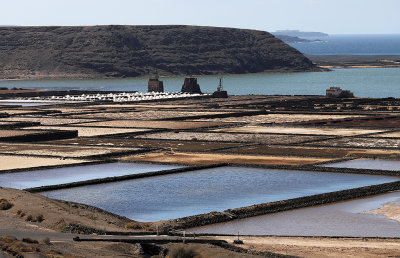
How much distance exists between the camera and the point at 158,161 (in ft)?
168

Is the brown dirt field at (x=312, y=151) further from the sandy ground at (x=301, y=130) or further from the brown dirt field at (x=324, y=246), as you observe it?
the brown dirt field at (x=324, y=246)

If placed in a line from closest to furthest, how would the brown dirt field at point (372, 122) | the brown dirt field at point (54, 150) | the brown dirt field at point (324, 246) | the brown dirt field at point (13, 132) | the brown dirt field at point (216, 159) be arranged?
the brown dirt field at point (324, 246) < the brown dirt field at point (216, 159) < the brown dirt field at point (54, 150) < the brown dirt field at point (13, 132) < the brown dirt field at point (372, 122)

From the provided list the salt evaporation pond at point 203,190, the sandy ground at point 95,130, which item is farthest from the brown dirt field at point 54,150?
the salt evaporation pond at point 203,190

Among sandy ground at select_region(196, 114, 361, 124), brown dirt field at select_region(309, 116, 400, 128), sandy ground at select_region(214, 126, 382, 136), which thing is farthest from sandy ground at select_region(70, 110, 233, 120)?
brown dirt field at select_region(309, 116, 400, 128)

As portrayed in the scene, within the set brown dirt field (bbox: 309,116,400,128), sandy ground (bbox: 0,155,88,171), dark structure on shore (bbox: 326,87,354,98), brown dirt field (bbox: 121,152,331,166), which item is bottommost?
sandy ground (bbox: 0,155,88,171)

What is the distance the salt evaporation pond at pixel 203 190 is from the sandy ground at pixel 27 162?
8.14 m

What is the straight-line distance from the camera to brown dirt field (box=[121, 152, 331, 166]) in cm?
5056

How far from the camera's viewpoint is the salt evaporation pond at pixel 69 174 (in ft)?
141

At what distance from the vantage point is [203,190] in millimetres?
40281

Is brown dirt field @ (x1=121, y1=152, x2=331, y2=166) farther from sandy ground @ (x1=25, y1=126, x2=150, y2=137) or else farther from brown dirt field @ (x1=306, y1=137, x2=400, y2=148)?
sandy ground @ (x1=25, y1=126, x2=150, y2=137)

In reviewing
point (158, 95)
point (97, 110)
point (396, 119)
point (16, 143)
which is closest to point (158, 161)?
point (16, 143)

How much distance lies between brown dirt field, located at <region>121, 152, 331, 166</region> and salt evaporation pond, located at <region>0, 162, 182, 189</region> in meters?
2.34

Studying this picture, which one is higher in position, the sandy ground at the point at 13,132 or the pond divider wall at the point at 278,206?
the pond divider wall at the point at 278,206

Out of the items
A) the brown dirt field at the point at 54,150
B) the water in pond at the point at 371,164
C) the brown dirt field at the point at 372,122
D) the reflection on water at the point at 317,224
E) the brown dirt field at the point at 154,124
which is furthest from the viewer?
the brown dirt field at the point at 154,124
